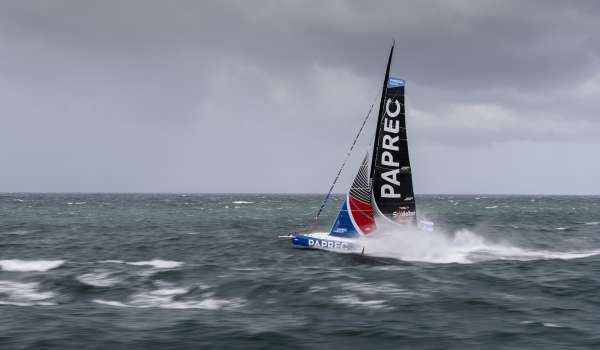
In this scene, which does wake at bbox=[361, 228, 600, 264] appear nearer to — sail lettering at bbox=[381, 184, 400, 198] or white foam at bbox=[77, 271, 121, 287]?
sail lettering at bbox=[381, 184, 400, 198]

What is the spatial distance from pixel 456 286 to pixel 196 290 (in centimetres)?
942

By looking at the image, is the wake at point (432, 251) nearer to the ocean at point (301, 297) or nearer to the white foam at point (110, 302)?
the ocean at point (301, 297)

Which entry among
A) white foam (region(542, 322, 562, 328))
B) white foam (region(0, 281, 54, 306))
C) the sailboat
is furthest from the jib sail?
white foam (region(0, 281, 54, 306))

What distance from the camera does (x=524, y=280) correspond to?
19.2m

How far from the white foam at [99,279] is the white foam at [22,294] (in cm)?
167

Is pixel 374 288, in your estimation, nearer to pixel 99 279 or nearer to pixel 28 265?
pixel 99 279

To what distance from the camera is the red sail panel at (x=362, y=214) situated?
27.3m

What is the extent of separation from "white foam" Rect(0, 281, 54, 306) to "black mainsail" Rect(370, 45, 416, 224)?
1694 cm

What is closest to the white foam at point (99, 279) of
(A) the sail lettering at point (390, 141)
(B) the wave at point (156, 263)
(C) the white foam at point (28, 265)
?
(B) the wave at point (156, 263)

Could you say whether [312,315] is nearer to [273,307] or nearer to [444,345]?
[273,307]

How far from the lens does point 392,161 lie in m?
27.0

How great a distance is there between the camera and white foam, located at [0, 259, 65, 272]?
22141mm

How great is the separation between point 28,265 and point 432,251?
20.9 meters

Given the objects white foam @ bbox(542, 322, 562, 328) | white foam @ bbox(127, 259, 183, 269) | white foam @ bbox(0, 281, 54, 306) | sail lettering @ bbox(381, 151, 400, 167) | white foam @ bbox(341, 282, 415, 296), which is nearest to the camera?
white foam @ bbox(542, 322, 562, 328)
